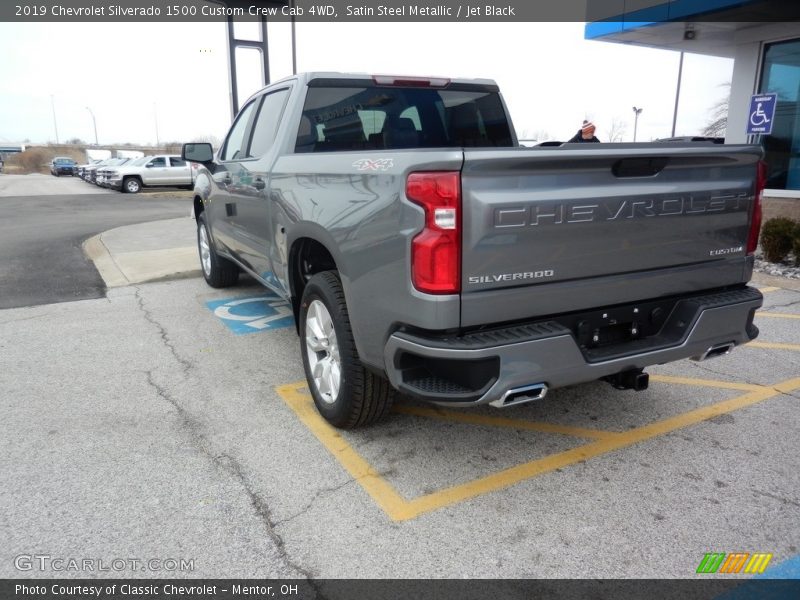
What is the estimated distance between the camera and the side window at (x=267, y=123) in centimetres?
432

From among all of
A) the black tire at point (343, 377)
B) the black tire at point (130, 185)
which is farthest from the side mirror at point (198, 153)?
the black tire at point (130, 185)

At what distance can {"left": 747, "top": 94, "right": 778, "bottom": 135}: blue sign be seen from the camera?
8938 millimetres

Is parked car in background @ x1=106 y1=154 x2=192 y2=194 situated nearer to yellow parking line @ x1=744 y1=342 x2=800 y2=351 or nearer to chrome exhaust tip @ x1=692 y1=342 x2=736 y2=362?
yellow parking line @ x1=744 y1=342 x2=800 y2=351

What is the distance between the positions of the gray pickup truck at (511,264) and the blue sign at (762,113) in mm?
7273

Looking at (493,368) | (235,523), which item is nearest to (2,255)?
(235,523)

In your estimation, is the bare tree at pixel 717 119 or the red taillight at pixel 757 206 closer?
the red taillight at pixel 757 206

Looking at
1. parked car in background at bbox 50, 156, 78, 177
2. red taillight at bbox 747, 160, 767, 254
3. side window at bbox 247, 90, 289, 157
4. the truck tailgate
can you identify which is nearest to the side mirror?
side window at bbox 247, 90, 289, 157

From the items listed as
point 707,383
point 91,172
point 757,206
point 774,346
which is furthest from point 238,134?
point 91,172

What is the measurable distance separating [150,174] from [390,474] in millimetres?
26690

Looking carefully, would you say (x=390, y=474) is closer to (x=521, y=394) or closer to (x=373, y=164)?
(x=521, y=394)

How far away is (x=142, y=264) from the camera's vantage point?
7.97 meters

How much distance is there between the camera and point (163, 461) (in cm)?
312

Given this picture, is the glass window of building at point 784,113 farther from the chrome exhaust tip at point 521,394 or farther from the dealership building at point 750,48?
the chrome exhaust tip at point 521,394

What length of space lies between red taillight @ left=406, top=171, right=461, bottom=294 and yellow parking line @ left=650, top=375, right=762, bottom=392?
100 inches
